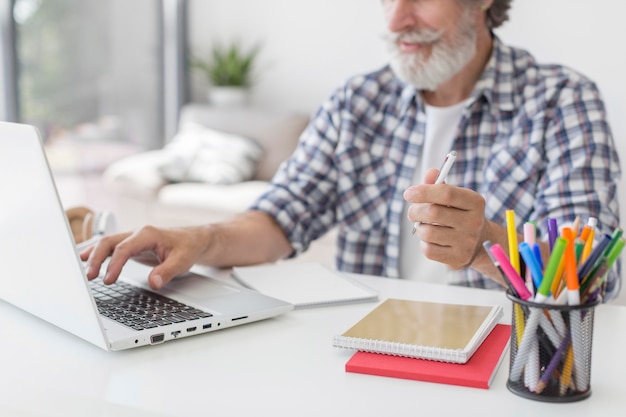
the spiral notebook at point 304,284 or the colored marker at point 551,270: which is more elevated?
the colored marker at point 551,270

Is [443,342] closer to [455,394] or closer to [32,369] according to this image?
[455,394]

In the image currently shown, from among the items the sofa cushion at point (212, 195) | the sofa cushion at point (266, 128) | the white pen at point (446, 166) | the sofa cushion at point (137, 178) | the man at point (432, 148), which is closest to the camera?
the white pen at point (446, 166)

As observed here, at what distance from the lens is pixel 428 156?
1.71 metres

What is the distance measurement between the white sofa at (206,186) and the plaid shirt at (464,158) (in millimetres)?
1563

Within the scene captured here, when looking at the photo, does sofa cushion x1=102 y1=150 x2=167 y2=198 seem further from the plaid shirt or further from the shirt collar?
the shirt collar

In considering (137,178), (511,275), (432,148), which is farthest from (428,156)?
(137,178)

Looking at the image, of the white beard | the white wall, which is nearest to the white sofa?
the white wall

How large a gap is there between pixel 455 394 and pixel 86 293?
0.39 meters

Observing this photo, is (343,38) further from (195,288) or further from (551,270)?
(551,270)

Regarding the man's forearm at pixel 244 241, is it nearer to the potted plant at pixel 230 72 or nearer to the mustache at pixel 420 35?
the mustache at pixel 420 35

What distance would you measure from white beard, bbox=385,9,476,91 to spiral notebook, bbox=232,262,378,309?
507 mm

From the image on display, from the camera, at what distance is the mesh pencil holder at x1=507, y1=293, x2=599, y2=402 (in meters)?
0.74

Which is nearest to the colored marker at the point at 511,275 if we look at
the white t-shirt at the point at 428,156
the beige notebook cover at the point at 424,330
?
the beige notebook cover at the point at 424,330

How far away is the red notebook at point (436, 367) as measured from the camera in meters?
0.81
